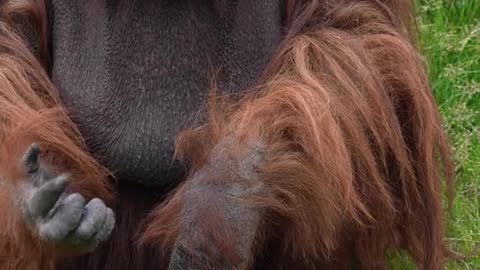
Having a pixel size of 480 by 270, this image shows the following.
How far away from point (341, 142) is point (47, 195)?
0.50 m

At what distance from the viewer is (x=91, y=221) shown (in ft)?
6.46

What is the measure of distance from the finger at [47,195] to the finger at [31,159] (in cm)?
5

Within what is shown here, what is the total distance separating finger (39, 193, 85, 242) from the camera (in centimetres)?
195

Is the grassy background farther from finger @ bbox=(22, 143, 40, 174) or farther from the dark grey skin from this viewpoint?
finger @ bbox=(22, 143, 40, 174)

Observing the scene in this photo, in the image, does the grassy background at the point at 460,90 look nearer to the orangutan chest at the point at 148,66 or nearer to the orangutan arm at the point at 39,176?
the orangutan chest at the point at 148,66

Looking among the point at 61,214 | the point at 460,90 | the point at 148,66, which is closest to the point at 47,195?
the point at 61,214

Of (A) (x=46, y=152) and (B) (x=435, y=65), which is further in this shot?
(B) (x=435, y=65)

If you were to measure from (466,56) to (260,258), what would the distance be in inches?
54.5

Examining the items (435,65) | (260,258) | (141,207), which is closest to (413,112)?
(260,258)

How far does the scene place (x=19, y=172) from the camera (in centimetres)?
206

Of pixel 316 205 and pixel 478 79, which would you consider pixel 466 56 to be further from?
pixel 316 205

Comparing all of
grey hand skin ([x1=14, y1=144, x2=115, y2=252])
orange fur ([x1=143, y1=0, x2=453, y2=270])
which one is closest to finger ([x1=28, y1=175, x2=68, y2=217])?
grey hand skin ([x1=14, y1=144, x2=115, y2=252])

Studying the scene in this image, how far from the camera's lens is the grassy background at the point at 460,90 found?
9.69 ft

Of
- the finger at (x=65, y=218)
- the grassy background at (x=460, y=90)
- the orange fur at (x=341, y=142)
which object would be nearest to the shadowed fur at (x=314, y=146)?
the orange fur at (x=341, y=142)
